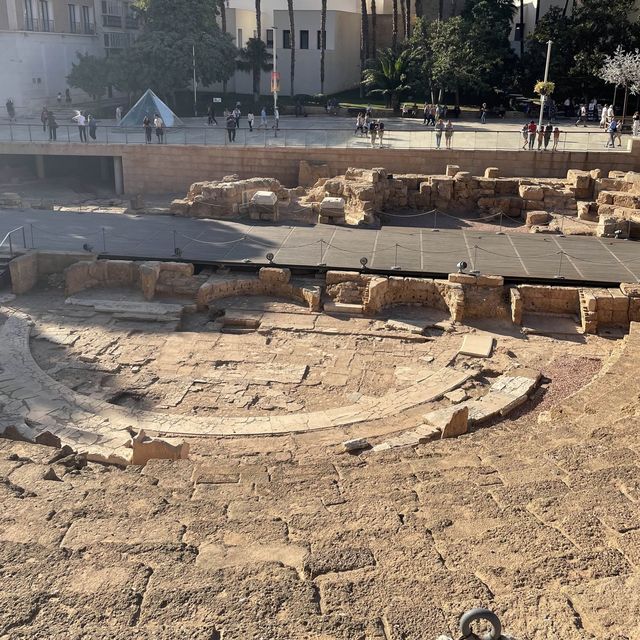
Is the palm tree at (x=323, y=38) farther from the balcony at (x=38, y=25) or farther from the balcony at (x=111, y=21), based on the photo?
the balcony at (x=38, y=25)

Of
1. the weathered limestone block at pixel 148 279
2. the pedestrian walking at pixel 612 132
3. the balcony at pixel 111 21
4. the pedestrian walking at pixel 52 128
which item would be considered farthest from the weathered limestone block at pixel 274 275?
the balcony at pixel 111 21

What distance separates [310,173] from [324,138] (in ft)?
8.76

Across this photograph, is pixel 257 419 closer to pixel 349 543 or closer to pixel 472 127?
pixel 349 543

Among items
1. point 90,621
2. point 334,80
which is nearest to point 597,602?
point 90,621

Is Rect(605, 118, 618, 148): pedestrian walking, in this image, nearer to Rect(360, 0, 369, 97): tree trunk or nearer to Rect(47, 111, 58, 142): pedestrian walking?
Rect(360, 0, 369, 97): tree trunk

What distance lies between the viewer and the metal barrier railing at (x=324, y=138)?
27989mm

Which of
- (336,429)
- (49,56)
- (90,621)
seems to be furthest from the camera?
(49,56)

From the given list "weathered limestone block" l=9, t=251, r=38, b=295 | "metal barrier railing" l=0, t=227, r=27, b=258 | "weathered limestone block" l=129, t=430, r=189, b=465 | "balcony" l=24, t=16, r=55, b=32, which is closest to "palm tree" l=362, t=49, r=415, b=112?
"balcony" l=24, t=16, r=55, b=32

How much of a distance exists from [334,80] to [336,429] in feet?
121

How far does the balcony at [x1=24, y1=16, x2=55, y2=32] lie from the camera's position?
134 feet

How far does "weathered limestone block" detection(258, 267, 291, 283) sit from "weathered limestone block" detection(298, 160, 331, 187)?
10127 mm

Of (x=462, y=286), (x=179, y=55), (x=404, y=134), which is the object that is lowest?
(x=462, y=286)

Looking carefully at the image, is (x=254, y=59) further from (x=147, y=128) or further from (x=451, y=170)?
(x=451, y=170)

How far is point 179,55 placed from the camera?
125ft
